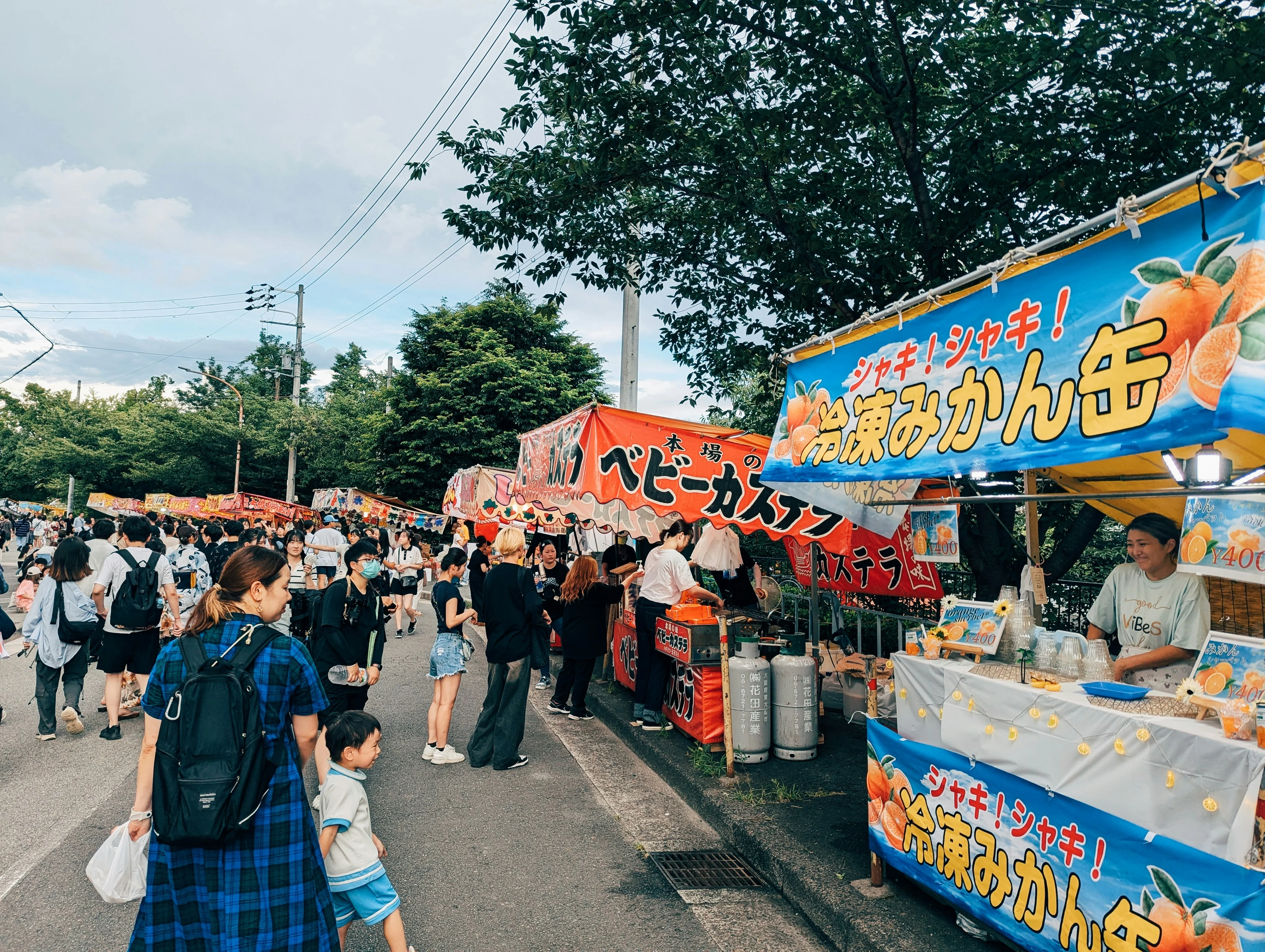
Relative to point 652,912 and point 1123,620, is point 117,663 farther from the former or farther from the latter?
point 1123,620

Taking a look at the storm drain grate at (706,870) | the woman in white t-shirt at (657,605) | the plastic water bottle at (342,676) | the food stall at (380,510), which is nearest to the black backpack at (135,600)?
the plastic water bottle at (342,676)

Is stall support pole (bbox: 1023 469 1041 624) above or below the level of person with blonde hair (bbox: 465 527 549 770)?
above

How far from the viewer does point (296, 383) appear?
1499 inches

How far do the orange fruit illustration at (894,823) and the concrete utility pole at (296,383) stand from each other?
1358 inches

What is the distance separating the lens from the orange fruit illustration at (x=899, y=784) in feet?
13.4

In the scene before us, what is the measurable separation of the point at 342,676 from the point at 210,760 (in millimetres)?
3196

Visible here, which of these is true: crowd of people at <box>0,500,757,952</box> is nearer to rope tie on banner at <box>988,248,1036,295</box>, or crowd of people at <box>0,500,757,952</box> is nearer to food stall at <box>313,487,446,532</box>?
food stall at <box>313,487,446,532</box>

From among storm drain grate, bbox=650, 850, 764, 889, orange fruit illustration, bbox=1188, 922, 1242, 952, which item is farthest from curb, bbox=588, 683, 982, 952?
orange fruit illustration, bbox=1188, 922, 1242, 952

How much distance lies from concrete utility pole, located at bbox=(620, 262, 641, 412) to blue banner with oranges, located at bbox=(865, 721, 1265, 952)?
8433mm

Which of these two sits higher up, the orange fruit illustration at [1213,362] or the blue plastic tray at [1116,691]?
the orange fruit illustration at [1213,362]

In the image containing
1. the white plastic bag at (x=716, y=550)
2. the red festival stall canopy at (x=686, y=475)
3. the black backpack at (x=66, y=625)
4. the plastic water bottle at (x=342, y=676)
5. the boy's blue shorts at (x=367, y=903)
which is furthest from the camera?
the white plastic bag at (x=716, y=550)

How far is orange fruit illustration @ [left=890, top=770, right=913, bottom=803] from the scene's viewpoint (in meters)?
4.07

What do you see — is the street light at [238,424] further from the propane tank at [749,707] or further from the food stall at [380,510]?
the propane tank at [749,707]

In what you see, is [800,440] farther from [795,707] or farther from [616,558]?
[616,558]
